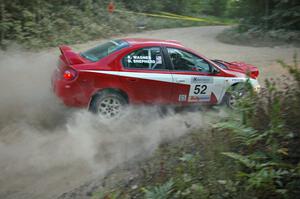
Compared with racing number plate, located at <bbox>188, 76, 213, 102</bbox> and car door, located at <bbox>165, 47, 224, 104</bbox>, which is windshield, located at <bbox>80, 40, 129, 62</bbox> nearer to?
car door, located at <bbox>165, 47, 224, 104</bbox>

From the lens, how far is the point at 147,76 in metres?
8.43

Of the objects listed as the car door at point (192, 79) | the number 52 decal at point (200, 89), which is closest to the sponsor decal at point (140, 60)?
the car door at point (192, 79)

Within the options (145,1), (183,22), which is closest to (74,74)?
(183,22)

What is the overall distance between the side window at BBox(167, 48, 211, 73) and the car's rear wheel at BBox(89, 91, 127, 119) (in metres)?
1.34

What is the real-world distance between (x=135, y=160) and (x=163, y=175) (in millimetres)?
1357

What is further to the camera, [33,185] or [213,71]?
[213,71]

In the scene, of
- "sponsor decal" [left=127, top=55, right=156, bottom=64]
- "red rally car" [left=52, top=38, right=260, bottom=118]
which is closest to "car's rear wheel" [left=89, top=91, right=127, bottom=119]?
"red rally car" [left=52, top=38, right=260, bottom=118]

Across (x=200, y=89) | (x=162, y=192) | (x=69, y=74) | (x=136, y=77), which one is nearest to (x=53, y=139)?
(x=69, y=74)

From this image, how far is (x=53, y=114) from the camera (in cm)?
871

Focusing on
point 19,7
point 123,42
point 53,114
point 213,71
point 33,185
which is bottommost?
point 33,185

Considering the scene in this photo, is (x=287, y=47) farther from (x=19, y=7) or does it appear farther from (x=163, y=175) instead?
(x=163, y=175)

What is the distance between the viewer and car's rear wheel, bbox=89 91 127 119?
27.0ft

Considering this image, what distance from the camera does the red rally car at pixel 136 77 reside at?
8094 millimetres

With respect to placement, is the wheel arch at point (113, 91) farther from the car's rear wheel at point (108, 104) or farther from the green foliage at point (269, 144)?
the green foliage at point (269, 144)
